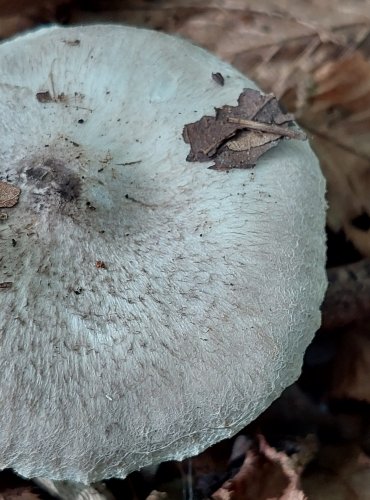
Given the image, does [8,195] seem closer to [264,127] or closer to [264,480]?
[264,127]

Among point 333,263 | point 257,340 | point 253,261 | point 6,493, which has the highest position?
point 253,261

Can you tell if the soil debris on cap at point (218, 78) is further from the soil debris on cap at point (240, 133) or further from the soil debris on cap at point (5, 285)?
the soil debris on cap at point (5, 285)

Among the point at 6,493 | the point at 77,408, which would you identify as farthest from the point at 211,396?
the point at 6,493

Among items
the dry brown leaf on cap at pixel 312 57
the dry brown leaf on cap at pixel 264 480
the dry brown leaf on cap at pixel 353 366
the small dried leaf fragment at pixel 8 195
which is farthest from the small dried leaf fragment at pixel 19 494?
the dry brown leaf on cap at pixel 312 57

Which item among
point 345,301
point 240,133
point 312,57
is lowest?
point 345,301

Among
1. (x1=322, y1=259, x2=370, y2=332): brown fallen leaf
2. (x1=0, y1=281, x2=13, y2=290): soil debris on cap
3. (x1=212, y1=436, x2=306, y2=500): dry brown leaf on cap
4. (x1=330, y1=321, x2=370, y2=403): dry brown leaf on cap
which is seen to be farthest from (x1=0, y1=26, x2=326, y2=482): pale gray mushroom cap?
(x1=330, y1=321, x2=370, y2=403): dry brown leaf on cap

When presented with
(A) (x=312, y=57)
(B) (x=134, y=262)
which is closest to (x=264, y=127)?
(B) (x=134, y=262)

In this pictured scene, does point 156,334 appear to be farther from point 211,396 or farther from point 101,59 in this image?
point 101,59
